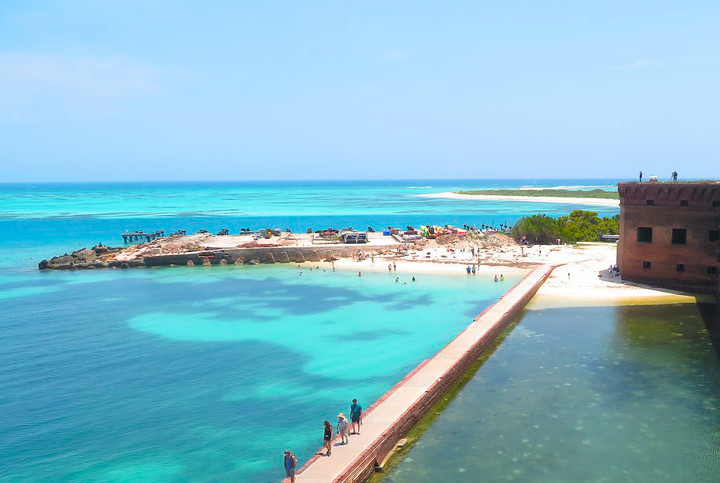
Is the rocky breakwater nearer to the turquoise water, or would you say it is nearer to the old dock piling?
the old dock piling

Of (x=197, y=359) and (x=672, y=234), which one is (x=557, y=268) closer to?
(x=672, y=234)

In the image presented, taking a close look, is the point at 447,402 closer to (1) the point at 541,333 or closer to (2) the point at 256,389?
(2) the point at 256,389

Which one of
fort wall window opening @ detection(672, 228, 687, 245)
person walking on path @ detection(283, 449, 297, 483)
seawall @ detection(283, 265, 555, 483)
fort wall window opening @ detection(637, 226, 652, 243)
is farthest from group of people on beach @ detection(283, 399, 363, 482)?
fort wall window opening @ detection(672, 228, 687, 245)

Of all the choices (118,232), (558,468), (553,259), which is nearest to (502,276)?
(553,259)

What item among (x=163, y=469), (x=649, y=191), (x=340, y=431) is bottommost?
(x=163, y=469)

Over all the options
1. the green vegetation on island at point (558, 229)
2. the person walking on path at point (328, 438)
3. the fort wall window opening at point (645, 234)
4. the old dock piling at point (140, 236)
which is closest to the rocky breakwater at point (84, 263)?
the old dock piling at point (140, 236)

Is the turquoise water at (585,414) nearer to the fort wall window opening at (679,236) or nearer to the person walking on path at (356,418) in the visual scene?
the person walking on path at (356,418)

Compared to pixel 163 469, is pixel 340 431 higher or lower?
higher
